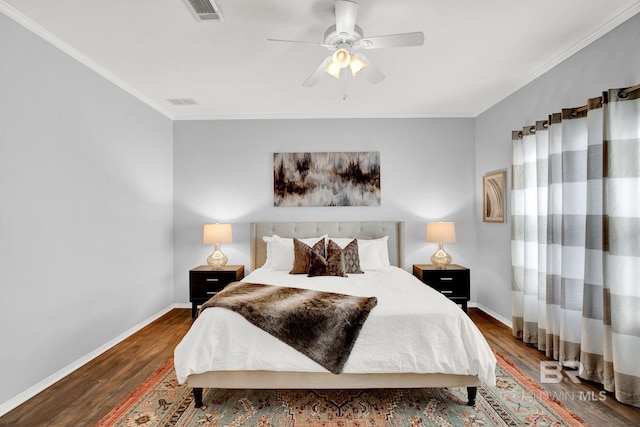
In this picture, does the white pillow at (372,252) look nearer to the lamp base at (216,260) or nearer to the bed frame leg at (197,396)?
the lamp base at (216,260)

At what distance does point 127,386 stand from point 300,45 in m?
3.07

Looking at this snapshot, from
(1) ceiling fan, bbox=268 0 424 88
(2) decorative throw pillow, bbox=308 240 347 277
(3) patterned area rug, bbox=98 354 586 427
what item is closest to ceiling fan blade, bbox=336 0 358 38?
(1) ceiling fan, bbox=268 0 424 88

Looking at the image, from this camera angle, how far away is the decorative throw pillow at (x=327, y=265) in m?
3.50

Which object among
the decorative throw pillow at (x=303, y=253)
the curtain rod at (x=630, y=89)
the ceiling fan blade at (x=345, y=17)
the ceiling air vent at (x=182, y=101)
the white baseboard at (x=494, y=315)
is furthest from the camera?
the ceiling air vent at (x=182, y=101)

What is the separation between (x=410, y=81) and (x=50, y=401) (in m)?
4.13

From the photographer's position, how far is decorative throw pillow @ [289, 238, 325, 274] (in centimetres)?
366

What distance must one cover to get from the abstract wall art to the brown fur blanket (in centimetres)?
233

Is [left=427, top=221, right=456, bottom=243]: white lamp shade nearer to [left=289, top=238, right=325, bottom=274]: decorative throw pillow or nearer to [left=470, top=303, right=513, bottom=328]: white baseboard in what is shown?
[left=470, top=303, right=513, bottom=328]: white baseboard

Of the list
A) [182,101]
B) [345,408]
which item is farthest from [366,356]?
[182,101]

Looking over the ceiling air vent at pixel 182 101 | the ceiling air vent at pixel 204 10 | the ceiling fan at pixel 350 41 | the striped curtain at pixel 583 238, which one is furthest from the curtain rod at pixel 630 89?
the ceiling air vent at pixel 182 101

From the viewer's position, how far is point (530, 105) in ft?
11.2

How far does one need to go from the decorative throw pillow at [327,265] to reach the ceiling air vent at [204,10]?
234 centimetres

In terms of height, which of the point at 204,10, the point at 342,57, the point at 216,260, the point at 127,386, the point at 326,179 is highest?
the point at 204,10

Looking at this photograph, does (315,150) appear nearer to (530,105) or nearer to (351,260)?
(351,260)
